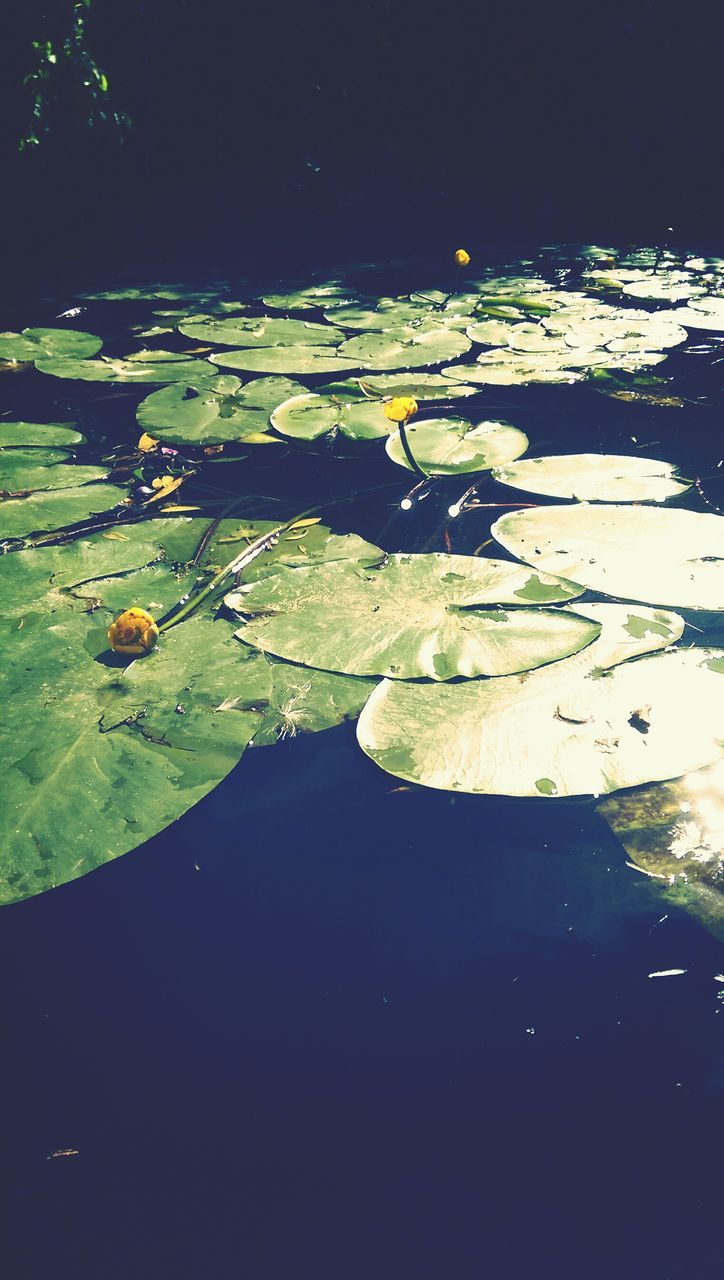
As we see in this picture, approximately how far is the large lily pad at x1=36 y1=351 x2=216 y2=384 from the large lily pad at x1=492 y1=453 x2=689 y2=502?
1.12 m

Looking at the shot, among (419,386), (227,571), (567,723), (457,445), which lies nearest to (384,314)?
(419,386)

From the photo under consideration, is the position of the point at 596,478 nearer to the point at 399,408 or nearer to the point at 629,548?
the point at 629,548

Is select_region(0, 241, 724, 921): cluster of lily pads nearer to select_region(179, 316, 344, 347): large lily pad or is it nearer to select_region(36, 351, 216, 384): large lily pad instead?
select_region(36, 351, 216, 384): large lily pad

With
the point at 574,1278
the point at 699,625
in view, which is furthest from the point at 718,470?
the point at 574,1278

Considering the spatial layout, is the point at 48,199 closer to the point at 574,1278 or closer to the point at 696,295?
the point at 696,295

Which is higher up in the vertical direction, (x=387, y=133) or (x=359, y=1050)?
(x=387, y=133)

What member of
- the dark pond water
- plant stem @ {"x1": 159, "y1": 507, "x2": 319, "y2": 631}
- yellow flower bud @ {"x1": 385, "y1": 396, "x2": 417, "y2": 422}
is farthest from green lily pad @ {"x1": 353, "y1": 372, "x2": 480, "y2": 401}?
the dark pond water

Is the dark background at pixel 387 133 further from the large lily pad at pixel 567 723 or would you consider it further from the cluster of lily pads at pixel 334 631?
the large lily pad at pixel 567 723

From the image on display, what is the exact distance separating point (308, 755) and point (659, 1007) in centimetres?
51

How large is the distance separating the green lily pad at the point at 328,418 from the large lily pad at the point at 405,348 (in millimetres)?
352

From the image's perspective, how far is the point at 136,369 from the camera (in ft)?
7.80

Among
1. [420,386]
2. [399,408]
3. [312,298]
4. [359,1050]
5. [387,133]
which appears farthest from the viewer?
[387,133]

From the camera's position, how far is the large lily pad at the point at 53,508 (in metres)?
1.50

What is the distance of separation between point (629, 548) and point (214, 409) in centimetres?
119
